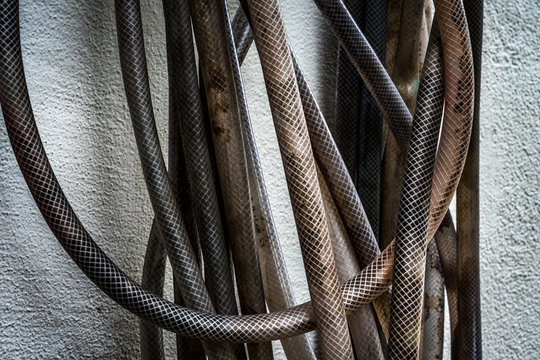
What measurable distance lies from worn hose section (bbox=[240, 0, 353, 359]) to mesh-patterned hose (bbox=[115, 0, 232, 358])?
0.48ft

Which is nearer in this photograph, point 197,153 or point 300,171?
point 300,171

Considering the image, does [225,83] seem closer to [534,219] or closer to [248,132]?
[248,132]

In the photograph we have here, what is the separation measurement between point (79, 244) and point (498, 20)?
903 millimetres

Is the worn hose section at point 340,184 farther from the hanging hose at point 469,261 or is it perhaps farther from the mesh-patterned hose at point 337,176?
the hanging hose at point 469,261

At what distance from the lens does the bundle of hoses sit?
0.45 m

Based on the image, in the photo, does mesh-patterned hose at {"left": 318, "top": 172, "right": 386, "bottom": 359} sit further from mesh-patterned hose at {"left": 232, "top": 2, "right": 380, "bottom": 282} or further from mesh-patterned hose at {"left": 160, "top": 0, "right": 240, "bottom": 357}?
mesh-patterned hose at {"left": 160, "top": 0, "right": 240, "bottom": 357}

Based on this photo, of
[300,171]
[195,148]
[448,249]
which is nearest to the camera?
[300,171]

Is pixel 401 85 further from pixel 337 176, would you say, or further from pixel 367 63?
pixel 337 176

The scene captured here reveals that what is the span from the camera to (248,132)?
2.01 ft

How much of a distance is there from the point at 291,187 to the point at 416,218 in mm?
122

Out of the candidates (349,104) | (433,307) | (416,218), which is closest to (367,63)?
(349,104)

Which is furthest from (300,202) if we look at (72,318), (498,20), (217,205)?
(498,20)

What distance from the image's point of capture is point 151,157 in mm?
527

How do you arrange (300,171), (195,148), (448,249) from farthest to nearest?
(448,249) → (195,148) → (300,171)
